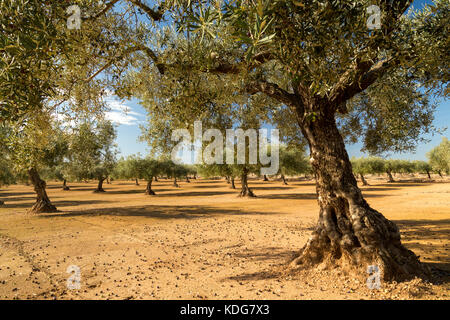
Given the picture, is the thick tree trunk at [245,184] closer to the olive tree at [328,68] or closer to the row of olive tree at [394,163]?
the olive tree at [328,68]

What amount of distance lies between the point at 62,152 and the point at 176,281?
2542 centimetres

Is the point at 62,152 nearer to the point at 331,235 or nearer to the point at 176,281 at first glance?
the point at 176,281

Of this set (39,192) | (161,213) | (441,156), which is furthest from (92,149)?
(441,156)

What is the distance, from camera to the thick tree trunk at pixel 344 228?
19.3ft

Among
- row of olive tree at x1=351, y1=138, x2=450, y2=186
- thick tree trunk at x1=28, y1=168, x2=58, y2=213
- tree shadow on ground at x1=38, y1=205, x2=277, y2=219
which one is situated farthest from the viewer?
row of olive tree at x1=351, y1=138, x2=450, y2=186

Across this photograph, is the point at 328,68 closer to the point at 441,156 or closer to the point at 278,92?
the point at 278,92

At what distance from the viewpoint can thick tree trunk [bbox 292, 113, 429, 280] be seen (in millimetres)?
5879

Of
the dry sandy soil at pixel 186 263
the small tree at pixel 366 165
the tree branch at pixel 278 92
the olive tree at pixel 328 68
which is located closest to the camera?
the olive tree at pixel 328 68

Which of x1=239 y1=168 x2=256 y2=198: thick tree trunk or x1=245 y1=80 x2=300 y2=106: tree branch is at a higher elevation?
x1=245 y1=80 x2=300 y2=106: tree branch

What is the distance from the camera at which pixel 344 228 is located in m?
6.40

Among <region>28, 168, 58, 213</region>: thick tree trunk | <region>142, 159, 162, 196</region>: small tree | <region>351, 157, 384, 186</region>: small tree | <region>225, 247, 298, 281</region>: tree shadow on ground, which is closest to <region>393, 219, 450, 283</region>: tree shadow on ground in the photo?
<region>225, 247, 298, 281</region>: tree shadow on ground

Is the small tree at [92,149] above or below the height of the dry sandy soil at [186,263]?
above

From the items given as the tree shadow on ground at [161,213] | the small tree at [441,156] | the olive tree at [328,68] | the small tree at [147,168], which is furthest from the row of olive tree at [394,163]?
the olive tree at [328,68]

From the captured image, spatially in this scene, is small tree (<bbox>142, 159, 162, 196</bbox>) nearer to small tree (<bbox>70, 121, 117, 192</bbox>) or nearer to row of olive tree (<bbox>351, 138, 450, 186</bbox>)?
small tree (<bbox>70, 121, 117, 192</bbox>)
